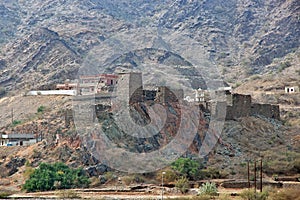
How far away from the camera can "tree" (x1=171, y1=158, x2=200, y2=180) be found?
3928cm

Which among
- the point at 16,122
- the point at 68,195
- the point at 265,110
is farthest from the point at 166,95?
the point at 16,122

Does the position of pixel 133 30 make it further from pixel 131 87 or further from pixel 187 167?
pixel 187 167

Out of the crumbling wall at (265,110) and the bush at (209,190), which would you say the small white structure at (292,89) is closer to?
the crumbling wall at (265,110)

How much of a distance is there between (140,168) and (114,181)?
202cm

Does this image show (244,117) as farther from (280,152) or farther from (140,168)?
(140,168)

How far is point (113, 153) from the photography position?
3988 cm

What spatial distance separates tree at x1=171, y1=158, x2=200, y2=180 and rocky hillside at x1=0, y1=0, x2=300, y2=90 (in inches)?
1756

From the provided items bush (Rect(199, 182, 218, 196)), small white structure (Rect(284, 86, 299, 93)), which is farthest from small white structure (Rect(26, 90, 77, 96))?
small white structure (Rect(284, 86, 299, 93))

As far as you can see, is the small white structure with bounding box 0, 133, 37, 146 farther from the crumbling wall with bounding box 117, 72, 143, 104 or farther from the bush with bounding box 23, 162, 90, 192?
the bush with bounding box 23, 162, 90, 192

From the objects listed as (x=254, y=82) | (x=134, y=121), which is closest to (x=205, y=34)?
(x=254, y=82)

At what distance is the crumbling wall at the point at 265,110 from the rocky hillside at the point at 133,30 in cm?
3600

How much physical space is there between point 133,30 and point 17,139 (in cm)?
6695

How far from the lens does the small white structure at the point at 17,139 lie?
47.1m

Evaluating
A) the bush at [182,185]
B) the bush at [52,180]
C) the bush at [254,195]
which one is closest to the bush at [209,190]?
the bush at [254,195]
